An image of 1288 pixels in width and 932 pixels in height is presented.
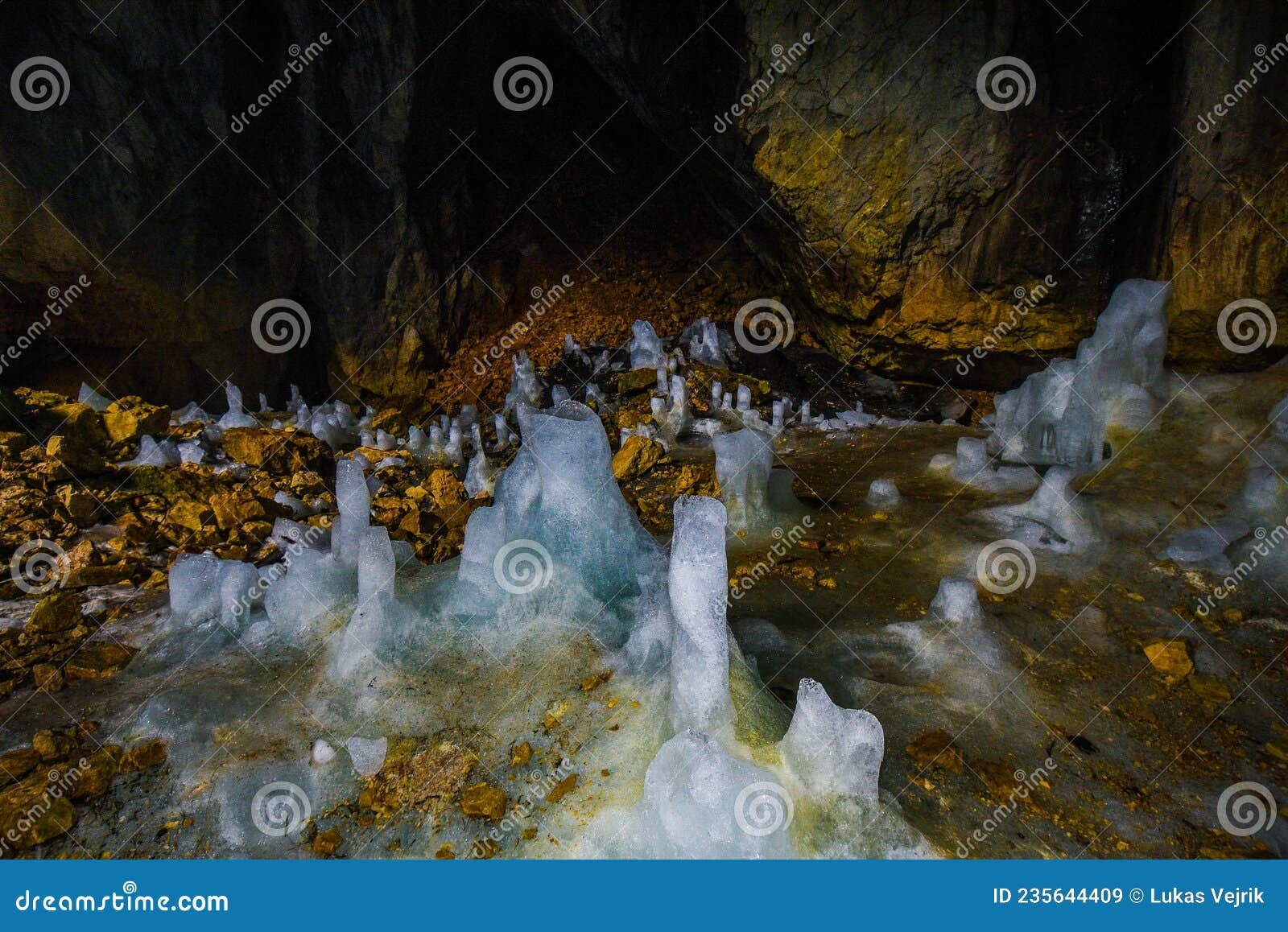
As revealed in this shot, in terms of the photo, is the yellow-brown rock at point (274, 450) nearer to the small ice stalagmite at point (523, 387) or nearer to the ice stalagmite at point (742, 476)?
the small ice stalagmite at point (523, 387)

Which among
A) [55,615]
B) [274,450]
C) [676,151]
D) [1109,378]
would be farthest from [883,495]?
[676,151]

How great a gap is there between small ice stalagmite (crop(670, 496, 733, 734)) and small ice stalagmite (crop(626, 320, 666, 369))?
21.1 ft

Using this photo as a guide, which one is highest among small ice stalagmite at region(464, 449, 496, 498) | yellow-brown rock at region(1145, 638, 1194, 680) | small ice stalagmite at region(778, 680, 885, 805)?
yellow-brown rock at region(1145, 638, 1194, 680)

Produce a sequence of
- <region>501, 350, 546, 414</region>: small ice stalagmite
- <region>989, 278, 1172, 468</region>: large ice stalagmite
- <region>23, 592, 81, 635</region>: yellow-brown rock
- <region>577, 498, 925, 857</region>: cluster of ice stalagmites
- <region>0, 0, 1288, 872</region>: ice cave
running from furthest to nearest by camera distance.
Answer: <region>501, 350, 546, 414</region>: small ice stalagmite, <region>989, 278, 1172, 468</region>: large ice stalagmite, <region>23, 592, 81, 635</region>: yellow-brown rock, <region>0, 0, 1288, 872</region>: ice cave, <region>577, 498, 925, 857</region>: cluster of ice stalagmites

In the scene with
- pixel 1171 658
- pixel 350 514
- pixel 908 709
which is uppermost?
pixel 1171 658

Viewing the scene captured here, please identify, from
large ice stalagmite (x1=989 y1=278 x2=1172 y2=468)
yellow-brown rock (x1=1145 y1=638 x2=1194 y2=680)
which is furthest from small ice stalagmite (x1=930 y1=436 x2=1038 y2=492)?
yellow-brown rock (x1=1145 y1=638 x2=1194 y2=680)

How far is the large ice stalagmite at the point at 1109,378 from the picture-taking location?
16.2ft

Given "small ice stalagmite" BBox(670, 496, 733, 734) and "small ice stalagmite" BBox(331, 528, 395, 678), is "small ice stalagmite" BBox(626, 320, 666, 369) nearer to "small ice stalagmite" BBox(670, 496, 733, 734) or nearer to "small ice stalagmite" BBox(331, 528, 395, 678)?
"small ice stalagmite" BBox(331, 528, 395, 678)

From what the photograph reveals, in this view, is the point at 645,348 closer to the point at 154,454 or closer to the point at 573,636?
the point at 154,454

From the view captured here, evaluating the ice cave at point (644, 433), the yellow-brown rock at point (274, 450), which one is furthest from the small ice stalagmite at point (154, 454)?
the yellow-brown rock at point (274, 450)

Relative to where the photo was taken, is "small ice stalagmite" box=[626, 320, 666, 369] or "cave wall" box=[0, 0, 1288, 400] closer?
"cave wall" box=[0, 0, 1288, 400]

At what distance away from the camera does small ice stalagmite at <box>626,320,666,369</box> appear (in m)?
8.77

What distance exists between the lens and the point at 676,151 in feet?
26.9

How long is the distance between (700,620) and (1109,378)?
450cm
